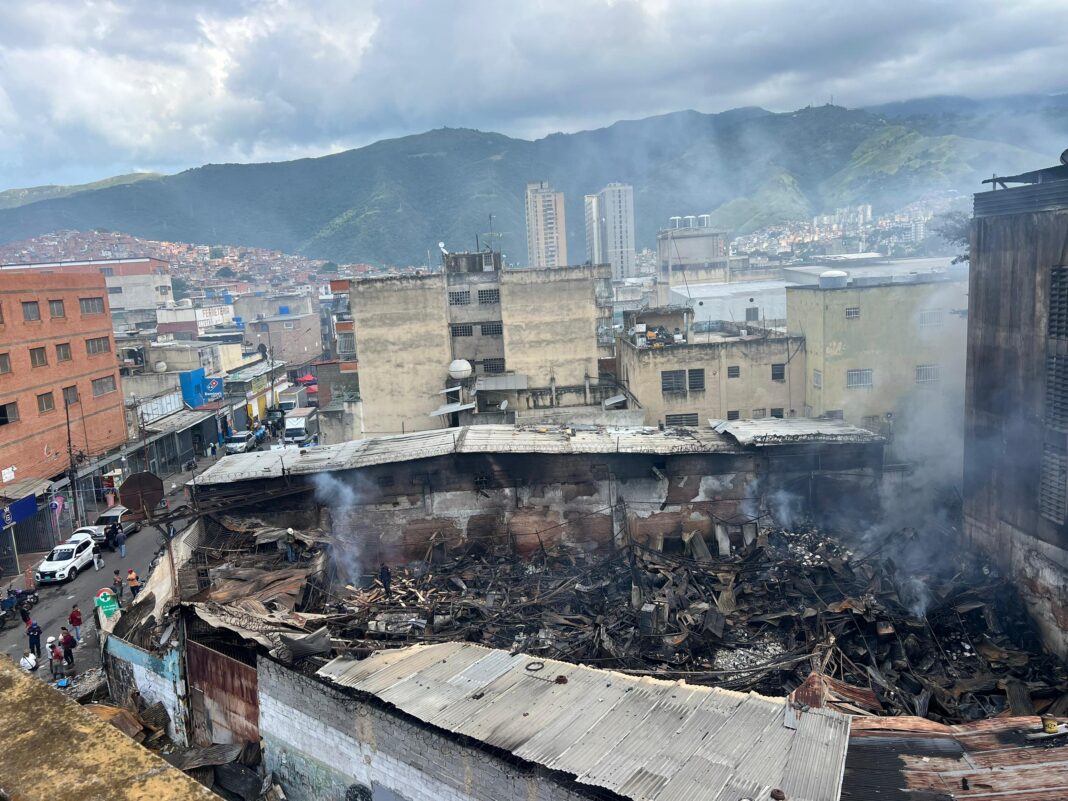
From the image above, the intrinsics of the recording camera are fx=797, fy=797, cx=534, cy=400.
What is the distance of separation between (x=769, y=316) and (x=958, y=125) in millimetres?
140831

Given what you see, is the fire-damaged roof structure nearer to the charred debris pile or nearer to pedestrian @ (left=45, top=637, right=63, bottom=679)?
the charred debris pile

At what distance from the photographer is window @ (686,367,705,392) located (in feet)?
103

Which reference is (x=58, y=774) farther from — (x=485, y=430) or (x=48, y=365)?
(x=48, y=365)

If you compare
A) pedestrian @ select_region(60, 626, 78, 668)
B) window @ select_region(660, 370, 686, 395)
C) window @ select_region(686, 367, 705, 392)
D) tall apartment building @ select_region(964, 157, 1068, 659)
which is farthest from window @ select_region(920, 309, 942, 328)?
pedestrian @ select_region(60, 626, 78, 668)

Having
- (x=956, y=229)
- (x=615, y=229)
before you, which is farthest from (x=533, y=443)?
(x=615, y=229)

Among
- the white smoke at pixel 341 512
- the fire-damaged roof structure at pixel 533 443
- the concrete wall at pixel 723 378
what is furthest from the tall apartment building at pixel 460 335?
the white smoke at pixel 341 512

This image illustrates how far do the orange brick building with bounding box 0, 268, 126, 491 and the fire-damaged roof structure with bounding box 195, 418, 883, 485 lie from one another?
1185cm

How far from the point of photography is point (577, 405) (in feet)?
104

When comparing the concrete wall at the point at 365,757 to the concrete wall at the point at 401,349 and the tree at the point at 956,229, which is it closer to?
the concrete wall at the point at 401,349

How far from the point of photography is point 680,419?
31.9 metres

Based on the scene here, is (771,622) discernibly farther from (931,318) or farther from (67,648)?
(931,318)

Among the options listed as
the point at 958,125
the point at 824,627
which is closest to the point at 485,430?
the point at 824,627

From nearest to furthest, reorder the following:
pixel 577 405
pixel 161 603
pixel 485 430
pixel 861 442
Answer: pixel 161 603 < pixel 861 442 < pixel 485 430 < pixel 577 405

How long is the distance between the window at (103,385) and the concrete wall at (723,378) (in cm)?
2417
